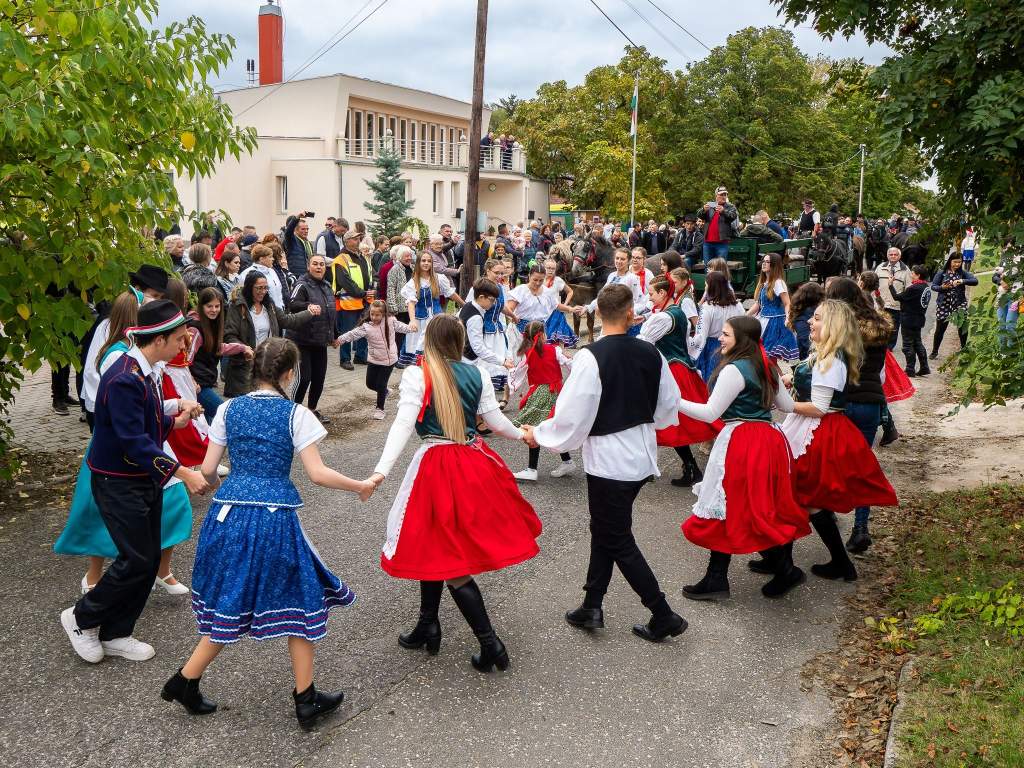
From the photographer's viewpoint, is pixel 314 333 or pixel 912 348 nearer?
pixel 314 333

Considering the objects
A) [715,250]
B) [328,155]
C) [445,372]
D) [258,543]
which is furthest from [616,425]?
[328,155]

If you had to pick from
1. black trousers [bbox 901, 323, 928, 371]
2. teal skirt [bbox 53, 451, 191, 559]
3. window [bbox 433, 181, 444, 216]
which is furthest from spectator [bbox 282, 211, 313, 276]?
window [bbox 433, 181, 444, 216]

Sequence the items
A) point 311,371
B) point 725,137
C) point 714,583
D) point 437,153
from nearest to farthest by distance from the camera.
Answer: point 714,583
point 311,371
point 437,153
point 725,137

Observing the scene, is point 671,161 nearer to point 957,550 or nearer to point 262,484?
point 957,550

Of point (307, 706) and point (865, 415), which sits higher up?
point (865, 415)

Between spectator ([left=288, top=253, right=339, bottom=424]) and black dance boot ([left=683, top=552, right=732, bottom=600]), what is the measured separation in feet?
17.6

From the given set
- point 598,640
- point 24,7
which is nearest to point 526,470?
point 598,640

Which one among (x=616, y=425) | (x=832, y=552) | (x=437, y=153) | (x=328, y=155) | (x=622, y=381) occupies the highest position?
(x=437, y=153)

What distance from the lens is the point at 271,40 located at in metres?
42.9

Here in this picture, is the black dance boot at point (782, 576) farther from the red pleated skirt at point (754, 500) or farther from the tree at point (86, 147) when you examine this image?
the tree at point (86, 147)

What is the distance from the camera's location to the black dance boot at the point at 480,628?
4699mm

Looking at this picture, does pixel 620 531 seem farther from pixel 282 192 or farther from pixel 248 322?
pixel 282 192

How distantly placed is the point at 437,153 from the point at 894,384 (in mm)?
36443

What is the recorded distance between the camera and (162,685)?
4.65 m
